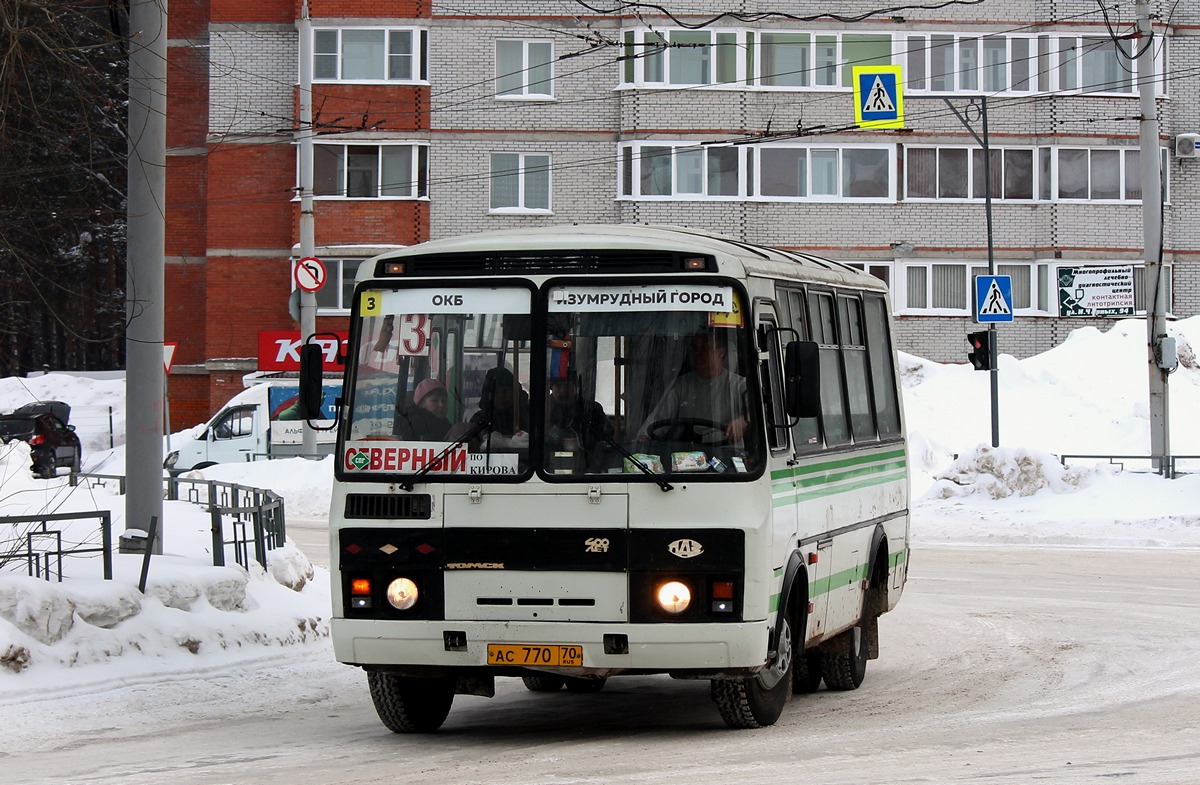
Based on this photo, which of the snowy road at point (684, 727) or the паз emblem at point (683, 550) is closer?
the snowy road at point (684, 727)

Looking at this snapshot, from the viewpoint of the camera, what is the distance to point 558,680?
11578mm

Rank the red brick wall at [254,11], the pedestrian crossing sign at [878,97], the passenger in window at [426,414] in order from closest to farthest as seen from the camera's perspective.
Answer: the passenger in window at [426,414] → the pedestrian crossing sign at [878,97] → the red brick wall at [254,11]

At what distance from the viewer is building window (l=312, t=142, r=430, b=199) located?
145ft

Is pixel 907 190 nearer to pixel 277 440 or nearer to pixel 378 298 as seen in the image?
pixel 277 440

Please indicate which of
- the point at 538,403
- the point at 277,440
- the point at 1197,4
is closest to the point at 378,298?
the point at 538,403

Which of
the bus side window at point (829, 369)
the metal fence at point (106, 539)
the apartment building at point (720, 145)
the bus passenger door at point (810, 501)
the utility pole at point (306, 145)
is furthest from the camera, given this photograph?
the apartment building at point (720, 145)

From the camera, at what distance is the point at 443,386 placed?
30.1 ft

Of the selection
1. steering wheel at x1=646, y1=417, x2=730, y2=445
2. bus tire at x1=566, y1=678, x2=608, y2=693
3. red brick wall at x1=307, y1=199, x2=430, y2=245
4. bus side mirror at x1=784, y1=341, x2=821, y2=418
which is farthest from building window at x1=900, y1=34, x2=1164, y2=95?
steering wheel at x1=646, y1=417, x2=730, y2=445

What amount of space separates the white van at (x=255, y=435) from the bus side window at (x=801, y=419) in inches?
972

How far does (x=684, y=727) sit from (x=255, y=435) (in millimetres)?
27295

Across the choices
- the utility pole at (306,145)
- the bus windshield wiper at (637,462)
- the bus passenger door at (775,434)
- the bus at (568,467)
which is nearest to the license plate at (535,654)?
the bus at (568,467)

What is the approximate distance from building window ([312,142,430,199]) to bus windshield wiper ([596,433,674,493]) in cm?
3625

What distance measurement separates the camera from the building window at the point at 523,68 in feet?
147

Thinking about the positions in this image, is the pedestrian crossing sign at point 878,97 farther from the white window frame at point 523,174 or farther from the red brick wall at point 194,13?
the red brick wall at point 194,13
